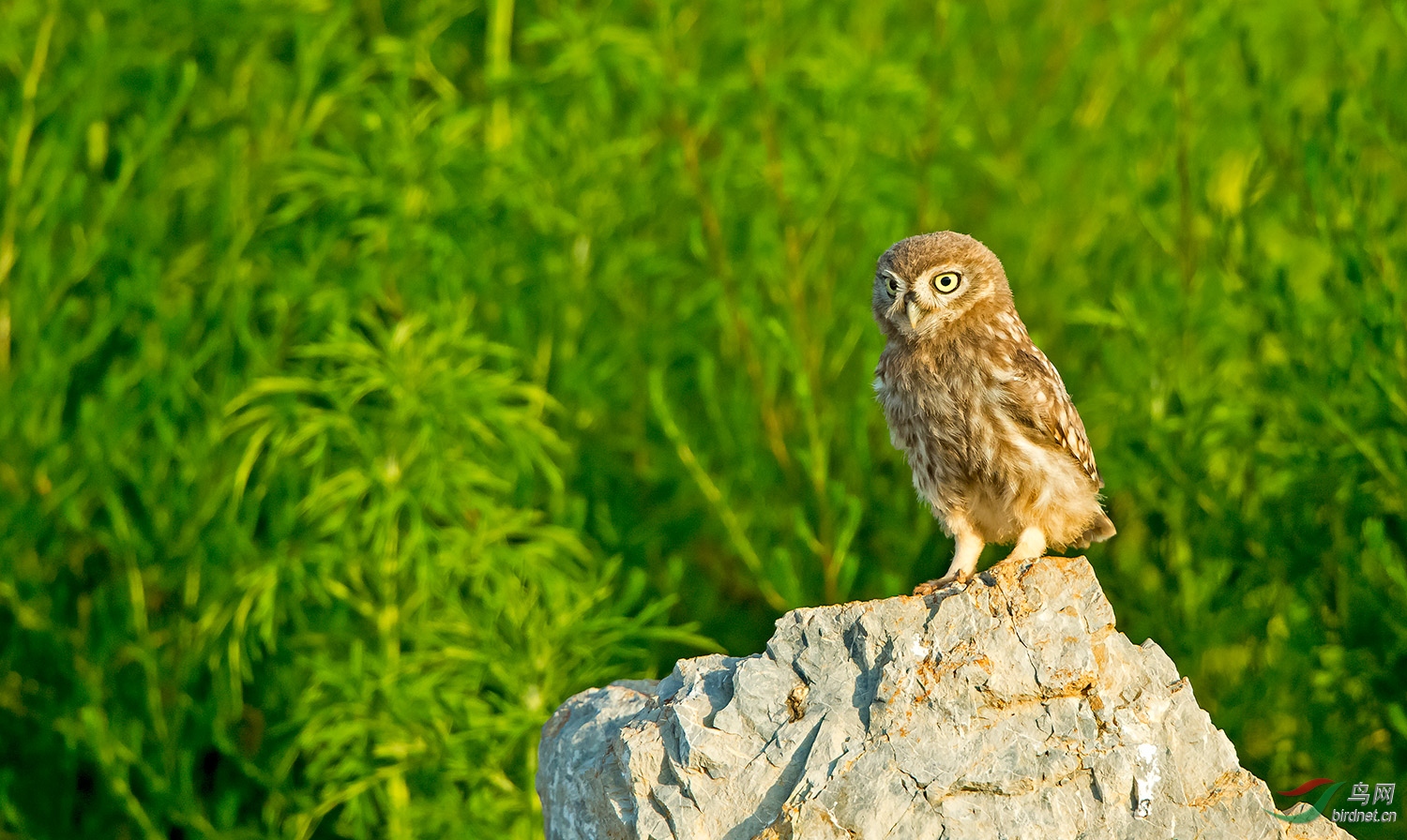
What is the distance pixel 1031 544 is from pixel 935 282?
712 mm

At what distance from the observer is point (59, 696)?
513 centimetres

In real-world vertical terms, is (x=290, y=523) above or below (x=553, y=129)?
below

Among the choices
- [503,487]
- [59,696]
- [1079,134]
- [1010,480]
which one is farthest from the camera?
[1079,134]

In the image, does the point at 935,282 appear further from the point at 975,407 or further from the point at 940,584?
the point at 940,584

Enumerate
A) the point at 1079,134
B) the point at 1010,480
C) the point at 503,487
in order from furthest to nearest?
1. the point at 1079,134
2. the point at 503,487
3. the point at 1010,480

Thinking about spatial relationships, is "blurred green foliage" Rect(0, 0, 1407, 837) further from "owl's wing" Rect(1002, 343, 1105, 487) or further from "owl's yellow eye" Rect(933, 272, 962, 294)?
"owl's yellow eye" Rect(933, 272, 962, 294)

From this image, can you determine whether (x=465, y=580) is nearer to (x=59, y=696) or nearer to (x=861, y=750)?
(x=59, y=696)

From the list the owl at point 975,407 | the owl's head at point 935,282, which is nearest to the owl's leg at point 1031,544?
the owl at point 975,407

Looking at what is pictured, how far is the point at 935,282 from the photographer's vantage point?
10.8 ft

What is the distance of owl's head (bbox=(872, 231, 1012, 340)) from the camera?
10.8ft

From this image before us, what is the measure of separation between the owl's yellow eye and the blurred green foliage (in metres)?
1.24

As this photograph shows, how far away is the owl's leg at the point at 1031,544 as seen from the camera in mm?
3287

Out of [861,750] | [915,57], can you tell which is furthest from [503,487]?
[915,57]

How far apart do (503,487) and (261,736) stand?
5.52 ft
